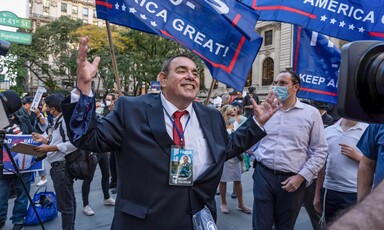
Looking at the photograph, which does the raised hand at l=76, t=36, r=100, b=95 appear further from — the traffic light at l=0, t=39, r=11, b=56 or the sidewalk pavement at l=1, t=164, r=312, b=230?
the sidewalk pavement at l=1, t=164, r=312, b=230

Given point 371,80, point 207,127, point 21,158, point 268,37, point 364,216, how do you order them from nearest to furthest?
point 364,216
point 371,80
point 207,127
point 21,158
point 268,37

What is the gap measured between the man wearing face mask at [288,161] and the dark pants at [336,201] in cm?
24

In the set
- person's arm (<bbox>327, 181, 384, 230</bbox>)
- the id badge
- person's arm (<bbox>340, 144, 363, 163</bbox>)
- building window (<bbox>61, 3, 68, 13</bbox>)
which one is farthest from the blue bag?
building window (<bbox>61, 3, 68, 13</bbox>)

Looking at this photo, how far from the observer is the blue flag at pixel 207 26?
3.07 meters

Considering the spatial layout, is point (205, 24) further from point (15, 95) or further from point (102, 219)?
point (102, 219)

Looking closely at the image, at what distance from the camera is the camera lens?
1.05m

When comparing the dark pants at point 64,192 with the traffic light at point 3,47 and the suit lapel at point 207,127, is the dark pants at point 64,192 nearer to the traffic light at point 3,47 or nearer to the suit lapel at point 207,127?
the traffic light at point 3,47

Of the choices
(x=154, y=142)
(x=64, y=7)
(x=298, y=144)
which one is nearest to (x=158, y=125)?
(x=154, y=142)

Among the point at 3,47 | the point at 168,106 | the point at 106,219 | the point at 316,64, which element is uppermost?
the point at 316,64

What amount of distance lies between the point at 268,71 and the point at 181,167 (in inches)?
1359

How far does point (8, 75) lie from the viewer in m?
26.6

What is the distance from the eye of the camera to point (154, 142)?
1.95 m

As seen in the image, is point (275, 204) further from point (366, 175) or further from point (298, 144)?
point (366, 175)

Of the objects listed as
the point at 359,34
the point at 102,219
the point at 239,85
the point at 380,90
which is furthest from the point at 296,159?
the point at 102,219
